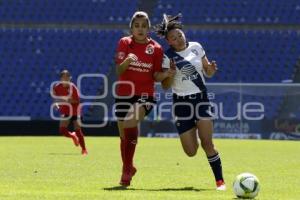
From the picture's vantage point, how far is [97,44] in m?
32.1

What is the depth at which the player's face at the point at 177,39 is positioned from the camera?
9.60m

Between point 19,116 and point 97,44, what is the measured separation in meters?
4.82

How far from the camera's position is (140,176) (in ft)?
37.1

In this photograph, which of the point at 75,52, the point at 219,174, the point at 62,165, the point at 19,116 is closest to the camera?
the point at 219,174

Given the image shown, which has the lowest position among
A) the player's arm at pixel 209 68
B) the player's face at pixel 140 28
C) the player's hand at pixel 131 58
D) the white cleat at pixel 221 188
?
the white cleat at pixel 221 188

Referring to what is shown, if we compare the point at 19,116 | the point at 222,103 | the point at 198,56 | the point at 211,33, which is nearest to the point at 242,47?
the point at 211,33

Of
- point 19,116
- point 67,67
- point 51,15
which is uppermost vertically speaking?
point 51,15

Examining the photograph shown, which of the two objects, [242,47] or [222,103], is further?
[242,47]

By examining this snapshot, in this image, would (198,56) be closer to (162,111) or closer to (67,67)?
(162,111)

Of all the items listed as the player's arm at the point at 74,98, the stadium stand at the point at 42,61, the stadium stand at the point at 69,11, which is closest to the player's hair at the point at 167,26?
the player's arm at the point at 74,98

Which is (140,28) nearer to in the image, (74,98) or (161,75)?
(161,75)

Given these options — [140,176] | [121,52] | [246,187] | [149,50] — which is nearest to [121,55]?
[121,52]

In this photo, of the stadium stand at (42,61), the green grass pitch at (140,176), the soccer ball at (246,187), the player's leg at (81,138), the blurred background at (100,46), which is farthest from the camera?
the stadium stand at (42,61)

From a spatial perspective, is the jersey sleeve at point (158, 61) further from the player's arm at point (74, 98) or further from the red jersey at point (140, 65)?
the player's arm at point (74, 98)
